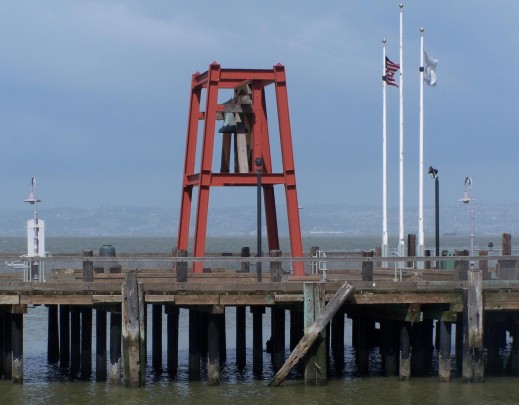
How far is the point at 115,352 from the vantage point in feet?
106

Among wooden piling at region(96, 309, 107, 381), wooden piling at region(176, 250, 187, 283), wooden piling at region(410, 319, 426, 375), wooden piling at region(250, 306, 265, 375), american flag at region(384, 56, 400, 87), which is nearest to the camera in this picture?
wooden piling at region(176, 250, 187, 283)

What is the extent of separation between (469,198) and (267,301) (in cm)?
1287

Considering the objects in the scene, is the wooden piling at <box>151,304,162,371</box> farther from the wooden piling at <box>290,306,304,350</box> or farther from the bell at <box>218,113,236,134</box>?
the bell at <box>218,113,236,134</box>

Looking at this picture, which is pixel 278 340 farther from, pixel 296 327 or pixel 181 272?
pixel 181 272

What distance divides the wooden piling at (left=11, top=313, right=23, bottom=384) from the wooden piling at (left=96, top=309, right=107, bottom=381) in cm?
212

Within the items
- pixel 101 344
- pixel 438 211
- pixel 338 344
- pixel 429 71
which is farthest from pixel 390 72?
pixel 101 344

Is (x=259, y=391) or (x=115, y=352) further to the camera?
(x=259, y=391)

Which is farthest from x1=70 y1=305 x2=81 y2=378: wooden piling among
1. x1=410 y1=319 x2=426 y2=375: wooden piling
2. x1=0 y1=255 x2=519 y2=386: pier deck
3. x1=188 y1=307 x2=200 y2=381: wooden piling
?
x1=410 y1=319 x2=426 y2=375: wooden piling

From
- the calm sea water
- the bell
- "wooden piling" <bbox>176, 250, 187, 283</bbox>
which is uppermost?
the bell

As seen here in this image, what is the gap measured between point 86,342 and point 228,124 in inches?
398

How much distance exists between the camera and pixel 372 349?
43312mm

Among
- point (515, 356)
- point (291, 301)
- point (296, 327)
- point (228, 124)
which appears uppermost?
point (228, 124)

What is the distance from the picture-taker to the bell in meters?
40.9

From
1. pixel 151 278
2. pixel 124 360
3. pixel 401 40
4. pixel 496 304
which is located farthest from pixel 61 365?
pixel 401 40
